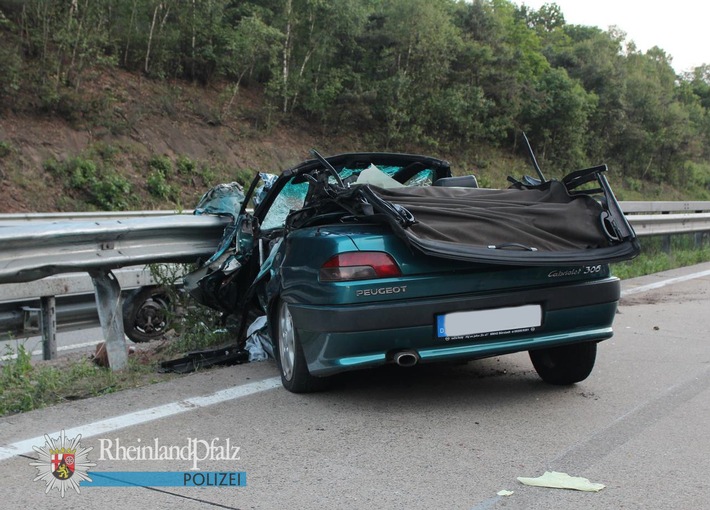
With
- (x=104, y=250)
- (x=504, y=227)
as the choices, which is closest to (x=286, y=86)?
(x=104, y=250)

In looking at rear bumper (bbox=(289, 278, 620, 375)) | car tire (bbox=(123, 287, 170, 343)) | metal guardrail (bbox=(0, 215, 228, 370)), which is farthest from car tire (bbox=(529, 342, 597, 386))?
car tire (bbox=(123, 287, 170, 343))

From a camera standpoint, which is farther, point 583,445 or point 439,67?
point 439,67

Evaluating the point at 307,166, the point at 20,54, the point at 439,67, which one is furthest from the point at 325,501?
the point at 439,67

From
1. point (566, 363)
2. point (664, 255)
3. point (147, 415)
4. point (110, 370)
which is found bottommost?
point (664, 255)

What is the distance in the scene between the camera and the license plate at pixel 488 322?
13.6 feet

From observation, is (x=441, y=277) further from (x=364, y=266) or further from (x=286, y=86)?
(x=286, y=86)

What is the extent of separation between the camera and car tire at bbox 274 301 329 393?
457cm

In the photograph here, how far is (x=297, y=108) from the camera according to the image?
97.8 feet

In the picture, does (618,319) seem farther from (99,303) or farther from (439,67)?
(439,67)

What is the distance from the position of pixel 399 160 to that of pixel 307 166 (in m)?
0.97

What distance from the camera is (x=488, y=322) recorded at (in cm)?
423

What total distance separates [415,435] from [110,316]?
2478mm

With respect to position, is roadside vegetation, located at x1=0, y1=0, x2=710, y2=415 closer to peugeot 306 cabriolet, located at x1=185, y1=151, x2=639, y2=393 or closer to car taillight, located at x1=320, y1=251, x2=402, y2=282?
peugeot 306 cabriolet, located at x1=185, y1=151, x2=639, y2=393

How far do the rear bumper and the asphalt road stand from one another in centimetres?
37
